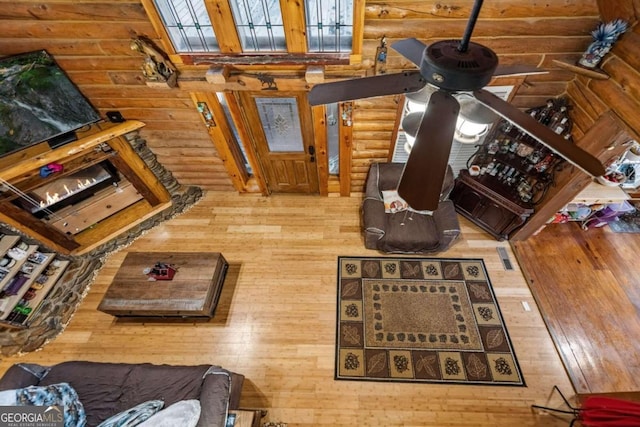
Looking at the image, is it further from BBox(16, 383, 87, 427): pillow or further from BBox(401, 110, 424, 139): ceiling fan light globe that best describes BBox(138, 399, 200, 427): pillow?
BBox(401, 110, 424, 139): ceiling fan light globe

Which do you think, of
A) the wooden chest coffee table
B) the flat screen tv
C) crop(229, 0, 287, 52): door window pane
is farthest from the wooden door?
the flat screen tv

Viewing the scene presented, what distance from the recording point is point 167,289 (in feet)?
10.4

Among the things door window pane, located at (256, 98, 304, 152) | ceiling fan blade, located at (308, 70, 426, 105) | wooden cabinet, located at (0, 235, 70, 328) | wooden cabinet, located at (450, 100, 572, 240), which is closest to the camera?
ceiling fan blade, located at (308, 70, 426, 105)

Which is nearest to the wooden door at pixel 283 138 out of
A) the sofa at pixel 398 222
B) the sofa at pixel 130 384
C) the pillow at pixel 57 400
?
the sofa at pixel 398 222

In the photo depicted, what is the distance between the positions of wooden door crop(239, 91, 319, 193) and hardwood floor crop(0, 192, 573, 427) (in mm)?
459

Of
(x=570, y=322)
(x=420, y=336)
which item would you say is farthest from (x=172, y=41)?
(x=570, y=322)

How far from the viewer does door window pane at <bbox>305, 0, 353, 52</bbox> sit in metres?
2.60

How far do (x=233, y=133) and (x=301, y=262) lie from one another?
2.08 meters

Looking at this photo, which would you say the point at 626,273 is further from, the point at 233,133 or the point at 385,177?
the point at 233,133

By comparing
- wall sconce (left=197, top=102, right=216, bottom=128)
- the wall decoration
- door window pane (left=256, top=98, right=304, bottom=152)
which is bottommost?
the wall decoration

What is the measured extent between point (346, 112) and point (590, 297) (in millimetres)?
3745

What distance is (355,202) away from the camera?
15.0ft

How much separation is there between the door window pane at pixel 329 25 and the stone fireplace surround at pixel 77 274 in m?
2.71

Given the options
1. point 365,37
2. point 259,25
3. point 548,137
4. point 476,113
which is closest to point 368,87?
point 476,113
